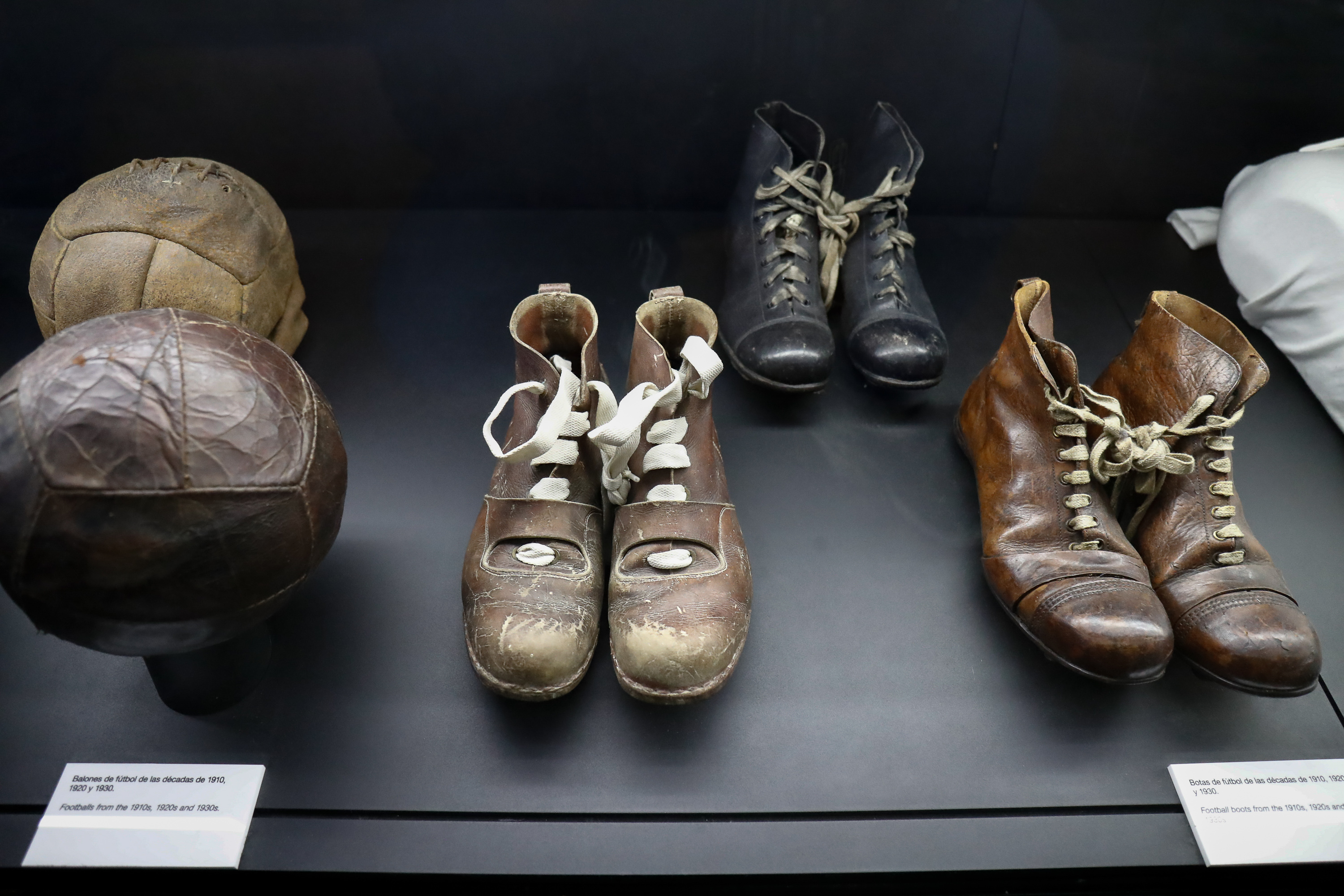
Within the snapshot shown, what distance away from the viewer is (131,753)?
1.43 metres

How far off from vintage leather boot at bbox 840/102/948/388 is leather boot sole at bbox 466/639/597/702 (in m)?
0.99

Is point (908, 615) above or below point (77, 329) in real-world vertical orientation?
below

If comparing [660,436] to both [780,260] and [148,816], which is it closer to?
[780,260]

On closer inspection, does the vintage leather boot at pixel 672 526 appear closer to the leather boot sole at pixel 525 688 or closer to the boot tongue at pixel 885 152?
the leather boot sole at pixel 525 688

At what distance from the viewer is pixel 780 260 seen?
211 cm

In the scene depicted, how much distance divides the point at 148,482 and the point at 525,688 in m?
0.61

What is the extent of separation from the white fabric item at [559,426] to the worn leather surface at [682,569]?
10cm

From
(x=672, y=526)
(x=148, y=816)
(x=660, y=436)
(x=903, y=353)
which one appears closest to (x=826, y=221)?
(x=903, y=353)

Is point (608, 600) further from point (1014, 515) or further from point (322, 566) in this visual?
point (1014, 515)

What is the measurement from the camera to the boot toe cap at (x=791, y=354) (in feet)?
6.41

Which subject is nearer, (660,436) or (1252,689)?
(1252,689)

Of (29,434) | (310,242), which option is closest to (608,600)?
(29,434)

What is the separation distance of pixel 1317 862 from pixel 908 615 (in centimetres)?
69

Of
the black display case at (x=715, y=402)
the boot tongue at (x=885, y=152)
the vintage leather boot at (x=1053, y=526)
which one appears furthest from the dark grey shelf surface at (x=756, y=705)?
the boot tongue at (x=885, y=152)
